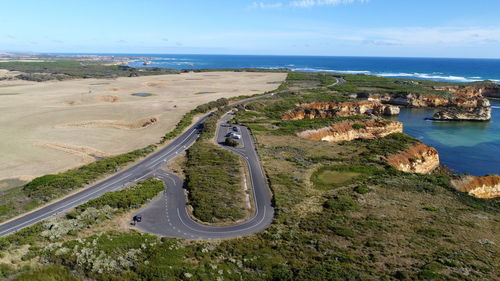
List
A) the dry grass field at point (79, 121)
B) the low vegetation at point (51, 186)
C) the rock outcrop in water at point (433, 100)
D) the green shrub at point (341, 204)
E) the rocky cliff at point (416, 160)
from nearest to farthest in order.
Answer: the low vegetation at point (51, 186), the green shrub at point (341, 204), the dry grass field at point (79, 121), the rocky cliff at point (416, 160), the rock outcrop in water at point (433, 100)

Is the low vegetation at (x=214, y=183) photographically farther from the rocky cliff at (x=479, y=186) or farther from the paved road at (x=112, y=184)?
the rocky cliff at (x=479, y=186)

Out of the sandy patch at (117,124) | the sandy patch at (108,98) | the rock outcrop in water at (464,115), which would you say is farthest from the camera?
the sandy patch at (108,98)

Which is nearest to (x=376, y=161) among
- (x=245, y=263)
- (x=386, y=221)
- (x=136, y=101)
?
(x=386, y=221)

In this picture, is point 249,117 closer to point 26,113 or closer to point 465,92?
point 26,113

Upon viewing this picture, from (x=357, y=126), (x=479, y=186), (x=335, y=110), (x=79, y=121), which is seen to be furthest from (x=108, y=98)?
(x=479, y=186)

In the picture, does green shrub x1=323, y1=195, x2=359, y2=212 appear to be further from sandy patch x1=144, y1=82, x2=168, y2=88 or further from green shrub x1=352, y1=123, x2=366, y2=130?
sandy patch x1=144, y1=82, x2=168, y2=88

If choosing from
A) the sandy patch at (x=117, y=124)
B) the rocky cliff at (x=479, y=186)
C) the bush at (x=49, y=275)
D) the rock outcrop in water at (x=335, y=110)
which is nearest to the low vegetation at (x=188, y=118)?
the sandy patch at (x=117, y=124)

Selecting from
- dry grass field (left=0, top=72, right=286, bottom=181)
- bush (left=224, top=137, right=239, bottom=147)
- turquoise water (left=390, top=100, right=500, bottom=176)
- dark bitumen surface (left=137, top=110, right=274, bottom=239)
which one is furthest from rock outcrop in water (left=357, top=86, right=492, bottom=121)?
dark bitumen surface (left=137, top=110, right=274, bottom=239)
